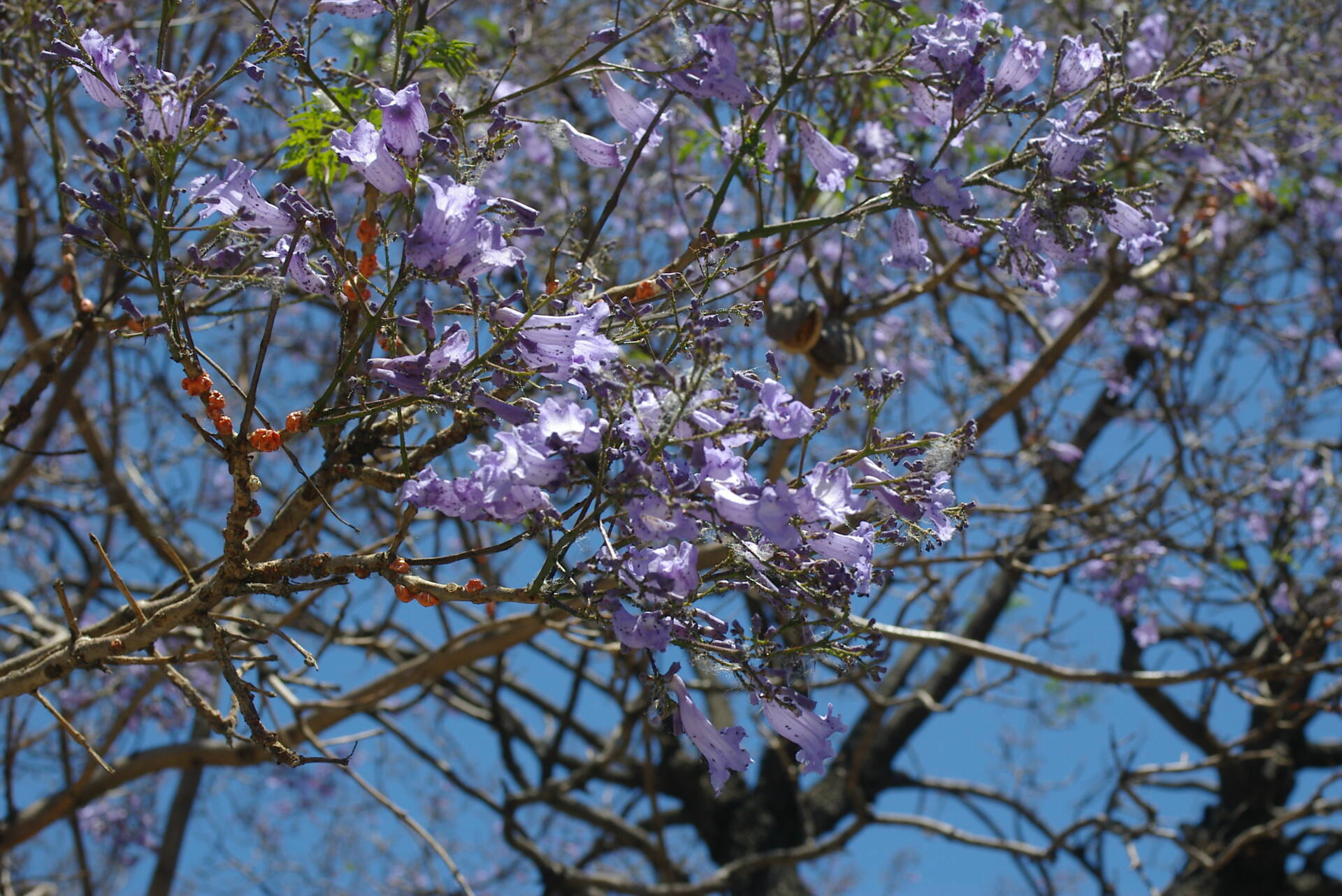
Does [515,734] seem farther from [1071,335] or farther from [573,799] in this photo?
[1071,335]

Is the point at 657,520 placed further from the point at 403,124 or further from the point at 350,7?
the point at 350,7

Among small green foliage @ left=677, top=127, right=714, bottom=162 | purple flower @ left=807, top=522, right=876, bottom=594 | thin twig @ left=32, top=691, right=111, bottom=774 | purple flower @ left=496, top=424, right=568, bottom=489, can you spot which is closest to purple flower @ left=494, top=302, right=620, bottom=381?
purple flower @ left=496, top=424, right=568, bottom=489

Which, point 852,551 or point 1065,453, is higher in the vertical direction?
point 1065,453

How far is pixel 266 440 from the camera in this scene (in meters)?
1.89

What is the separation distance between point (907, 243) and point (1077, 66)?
499 mm

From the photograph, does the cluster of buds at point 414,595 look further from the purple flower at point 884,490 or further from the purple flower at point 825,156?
the purple flower at point 825,156

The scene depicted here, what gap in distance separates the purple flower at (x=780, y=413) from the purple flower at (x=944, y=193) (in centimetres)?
81

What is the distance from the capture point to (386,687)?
3.90 metres

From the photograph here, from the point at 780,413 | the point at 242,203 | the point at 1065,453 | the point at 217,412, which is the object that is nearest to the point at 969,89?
the point at 780,413

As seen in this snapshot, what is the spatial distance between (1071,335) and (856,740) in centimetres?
384

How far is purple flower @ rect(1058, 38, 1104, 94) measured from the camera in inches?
96.4

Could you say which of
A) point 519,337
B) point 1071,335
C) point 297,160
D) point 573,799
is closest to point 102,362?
point 573,799

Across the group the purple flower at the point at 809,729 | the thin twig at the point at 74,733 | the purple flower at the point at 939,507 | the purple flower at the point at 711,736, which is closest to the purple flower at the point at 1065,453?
the purple flower at the point at 939,507

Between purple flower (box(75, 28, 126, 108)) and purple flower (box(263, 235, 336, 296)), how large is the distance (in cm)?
34
